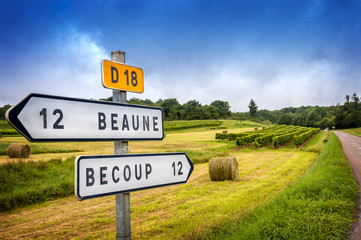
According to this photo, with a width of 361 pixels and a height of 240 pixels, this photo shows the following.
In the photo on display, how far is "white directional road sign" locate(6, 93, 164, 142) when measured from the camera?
6.58 feet

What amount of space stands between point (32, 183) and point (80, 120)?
9826 mm

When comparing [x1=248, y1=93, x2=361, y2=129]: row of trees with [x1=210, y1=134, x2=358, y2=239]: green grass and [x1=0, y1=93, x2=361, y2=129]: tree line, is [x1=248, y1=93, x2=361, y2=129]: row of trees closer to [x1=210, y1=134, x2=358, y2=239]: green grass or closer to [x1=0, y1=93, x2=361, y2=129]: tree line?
[x1=0, y1=93, x2=361, y2=129]: tree line

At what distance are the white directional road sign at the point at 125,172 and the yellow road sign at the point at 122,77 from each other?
33.9 inches

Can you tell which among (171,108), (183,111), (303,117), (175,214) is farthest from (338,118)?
(175,214)

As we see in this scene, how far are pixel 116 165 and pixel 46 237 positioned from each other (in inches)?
186

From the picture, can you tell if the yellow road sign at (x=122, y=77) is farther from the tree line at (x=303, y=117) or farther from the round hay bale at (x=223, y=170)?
the tree line at (x=303, y=117)

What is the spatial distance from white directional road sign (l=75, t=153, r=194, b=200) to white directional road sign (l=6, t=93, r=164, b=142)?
0.82 ft

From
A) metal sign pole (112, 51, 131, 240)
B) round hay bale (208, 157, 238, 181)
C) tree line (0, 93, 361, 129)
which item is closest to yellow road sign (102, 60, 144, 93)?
metal sign pole (112, 51, 131, 240)

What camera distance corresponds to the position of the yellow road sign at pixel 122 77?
8.63 feet

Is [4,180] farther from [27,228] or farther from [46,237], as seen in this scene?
[46,237]

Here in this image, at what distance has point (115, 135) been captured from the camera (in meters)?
2.54

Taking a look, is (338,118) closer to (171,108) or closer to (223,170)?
(171,108)

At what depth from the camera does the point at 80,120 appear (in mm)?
2346

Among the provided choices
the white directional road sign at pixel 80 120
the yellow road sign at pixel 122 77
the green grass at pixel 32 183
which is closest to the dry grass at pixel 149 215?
the green grass at pixel 32 183
